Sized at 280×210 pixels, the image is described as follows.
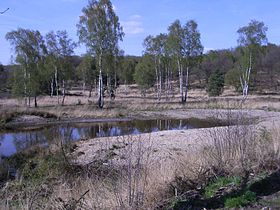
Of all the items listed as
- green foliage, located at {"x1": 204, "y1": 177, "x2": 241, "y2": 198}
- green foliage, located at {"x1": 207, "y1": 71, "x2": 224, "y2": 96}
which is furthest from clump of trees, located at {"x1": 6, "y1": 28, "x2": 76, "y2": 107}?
green foliage, located at {"x1": 204, "y1": 177, "x2": 241, "y2": 198}

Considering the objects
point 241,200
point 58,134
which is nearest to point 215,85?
point 58,134

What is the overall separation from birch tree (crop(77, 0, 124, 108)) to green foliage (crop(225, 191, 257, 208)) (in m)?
44.0

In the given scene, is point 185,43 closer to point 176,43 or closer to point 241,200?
point 176,43

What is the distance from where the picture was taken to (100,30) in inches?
2009

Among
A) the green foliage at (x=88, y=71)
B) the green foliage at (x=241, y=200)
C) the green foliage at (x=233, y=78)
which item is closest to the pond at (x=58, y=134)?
the green foliage at (x=241, y=200)

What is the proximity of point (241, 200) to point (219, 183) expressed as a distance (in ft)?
3.97

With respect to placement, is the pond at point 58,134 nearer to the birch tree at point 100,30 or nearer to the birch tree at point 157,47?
the birch tree at point 100,30

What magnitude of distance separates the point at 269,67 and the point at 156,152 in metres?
98.9

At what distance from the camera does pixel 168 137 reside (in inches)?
917

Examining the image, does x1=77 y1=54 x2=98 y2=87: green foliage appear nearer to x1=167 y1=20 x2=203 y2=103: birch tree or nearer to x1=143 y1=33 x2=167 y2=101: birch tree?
x1=143 y1=33 x2=167 y2=101: birch tree

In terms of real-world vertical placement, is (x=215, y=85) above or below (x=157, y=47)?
below

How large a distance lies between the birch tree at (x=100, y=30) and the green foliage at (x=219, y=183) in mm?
42857

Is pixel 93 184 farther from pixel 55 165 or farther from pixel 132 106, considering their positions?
pixel 132 106

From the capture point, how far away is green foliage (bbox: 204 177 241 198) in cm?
764
